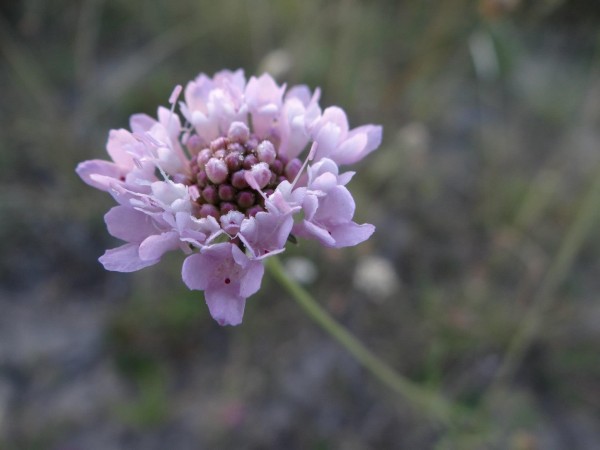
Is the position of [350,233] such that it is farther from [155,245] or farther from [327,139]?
[155,245]

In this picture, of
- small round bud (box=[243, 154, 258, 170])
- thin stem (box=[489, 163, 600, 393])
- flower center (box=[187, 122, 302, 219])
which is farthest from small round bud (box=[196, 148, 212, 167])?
thin stem (box=[489, 163, 600, 393])

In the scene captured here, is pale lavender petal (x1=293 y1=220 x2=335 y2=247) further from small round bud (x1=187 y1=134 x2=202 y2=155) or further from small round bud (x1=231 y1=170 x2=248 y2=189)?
small round bud (x1=187 y1=134 x2=202 y2=155)

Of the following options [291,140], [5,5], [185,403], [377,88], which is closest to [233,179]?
[291,140]

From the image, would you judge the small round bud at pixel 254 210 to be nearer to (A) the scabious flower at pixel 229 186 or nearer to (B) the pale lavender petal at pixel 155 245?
(A) the scabious flower at pixel 229 186

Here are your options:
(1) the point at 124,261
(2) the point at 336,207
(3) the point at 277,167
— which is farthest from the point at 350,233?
(1) the point at 124,261

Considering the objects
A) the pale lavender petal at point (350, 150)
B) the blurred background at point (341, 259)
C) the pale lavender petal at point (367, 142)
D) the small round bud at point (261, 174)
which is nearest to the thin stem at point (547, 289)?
the blurred background at point (341, 259)

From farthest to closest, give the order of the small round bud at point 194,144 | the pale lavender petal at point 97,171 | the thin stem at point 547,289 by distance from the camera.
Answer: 1. the thin stem at point 547,289
2. the small round bud at point 194,144
3. the pale lavender petal at point 97,171
